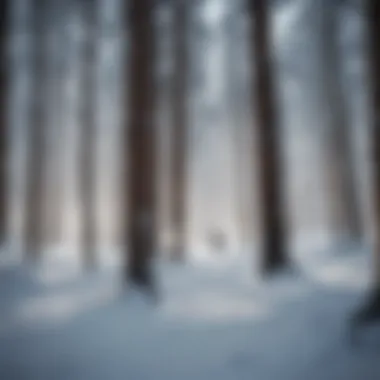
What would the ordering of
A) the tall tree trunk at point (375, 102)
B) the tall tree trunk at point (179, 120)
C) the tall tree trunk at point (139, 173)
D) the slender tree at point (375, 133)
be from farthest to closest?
the tall tree trunk at point (179, 120) → the tall tree trunk at point (139, 173) → the tall tree trunk at point (375, 102) → the slender tree at point (375, 133)

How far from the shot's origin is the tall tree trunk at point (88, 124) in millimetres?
10500

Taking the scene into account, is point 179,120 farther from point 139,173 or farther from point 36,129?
point 139,173

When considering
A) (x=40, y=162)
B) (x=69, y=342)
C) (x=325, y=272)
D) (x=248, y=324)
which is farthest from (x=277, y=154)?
(x=40, y=162)

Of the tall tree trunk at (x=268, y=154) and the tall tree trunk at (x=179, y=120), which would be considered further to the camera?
the tall tree trunk at (x=179, y=120)

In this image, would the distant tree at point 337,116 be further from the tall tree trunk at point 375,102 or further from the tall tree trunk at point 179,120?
the tall tree trunk at point 375,102

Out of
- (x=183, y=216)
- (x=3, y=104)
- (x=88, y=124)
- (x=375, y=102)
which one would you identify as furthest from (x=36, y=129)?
(x=375, y=102)

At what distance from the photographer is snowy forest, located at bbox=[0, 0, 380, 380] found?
4.73 meters

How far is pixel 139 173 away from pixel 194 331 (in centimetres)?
292

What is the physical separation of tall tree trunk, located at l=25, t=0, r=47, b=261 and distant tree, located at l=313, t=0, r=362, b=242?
31.4 ft

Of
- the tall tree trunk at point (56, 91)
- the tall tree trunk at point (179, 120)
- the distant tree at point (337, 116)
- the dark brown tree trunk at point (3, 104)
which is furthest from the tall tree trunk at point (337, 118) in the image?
the dark brown tree trunk at point (3, 104)

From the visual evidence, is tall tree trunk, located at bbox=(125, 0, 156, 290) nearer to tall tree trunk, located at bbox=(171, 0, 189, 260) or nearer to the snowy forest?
the snowy forest

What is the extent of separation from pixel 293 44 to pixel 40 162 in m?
10.8

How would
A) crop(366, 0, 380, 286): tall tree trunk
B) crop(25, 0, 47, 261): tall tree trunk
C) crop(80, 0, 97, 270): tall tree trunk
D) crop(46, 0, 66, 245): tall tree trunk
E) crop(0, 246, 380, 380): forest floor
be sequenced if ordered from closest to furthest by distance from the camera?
crop(0, 246, 380, 380): forest floor
crop(366, 0, 380, 286): tall tree trunk
crop(80, 0, 97, 270): tall tree trunk
crop(25, 0, 47, 261): tall tree trunk
crop(46, 0, 66, 245): tall tree trunk

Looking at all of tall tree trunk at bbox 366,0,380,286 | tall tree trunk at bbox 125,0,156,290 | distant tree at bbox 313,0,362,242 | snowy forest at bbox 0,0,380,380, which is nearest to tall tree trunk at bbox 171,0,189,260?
snowy forest at bbox 0,0,380,380
